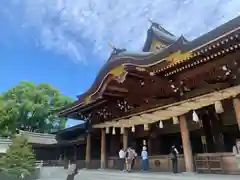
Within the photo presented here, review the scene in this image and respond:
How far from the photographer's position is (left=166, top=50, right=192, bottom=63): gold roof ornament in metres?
7.87

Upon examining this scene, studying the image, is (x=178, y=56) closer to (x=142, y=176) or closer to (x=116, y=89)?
(x=116, y=89)

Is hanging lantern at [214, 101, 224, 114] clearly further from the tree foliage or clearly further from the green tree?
the tree foliage

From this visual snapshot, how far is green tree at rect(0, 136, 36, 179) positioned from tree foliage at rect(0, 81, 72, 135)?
18641 millimetres

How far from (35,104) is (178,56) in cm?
3025

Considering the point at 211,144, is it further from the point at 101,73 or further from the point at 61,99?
the point at 61,99

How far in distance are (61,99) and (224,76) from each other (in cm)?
3173

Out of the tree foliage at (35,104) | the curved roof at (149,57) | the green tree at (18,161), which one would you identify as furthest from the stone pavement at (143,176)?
the tree foliage at (35,104)

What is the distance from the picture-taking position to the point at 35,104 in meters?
34.0

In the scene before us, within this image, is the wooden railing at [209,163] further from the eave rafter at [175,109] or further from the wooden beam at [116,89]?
the wooden beam at [116,89]

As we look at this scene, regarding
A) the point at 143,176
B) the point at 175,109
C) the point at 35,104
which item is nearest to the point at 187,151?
the point at 175,109

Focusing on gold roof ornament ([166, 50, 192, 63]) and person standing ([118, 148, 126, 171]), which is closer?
gold roof ornament ([166, 50, 192, 63])

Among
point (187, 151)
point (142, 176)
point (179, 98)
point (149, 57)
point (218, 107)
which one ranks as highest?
point (149, 57)

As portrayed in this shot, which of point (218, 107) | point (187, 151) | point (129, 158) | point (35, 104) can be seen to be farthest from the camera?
point (35, 104)

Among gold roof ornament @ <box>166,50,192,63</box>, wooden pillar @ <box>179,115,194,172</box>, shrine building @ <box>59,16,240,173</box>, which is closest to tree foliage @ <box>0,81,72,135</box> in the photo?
shrine building @ <box>59,16,240,173</box>
